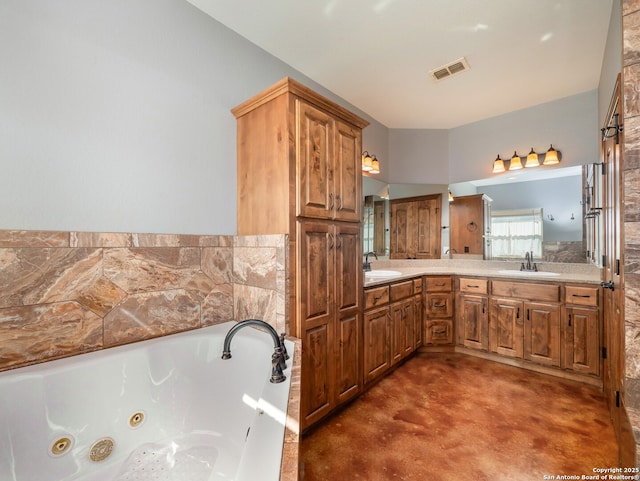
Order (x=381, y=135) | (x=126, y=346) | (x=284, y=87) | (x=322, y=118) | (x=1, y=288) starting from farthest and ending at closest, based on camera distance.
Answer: (x=381, y=135) < (x=322, y=118) < (x=284, y=87) < (x=126, y=346) < (x=1, y=288)

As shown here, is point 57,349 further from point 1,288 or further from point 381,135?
point 381,135

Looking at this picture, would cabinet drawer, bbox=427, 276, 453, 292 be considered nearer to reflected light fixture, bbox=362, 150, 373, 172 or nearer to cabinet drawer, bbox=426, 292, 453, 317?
cabinet drawer, bbox=426, 292, 453, 317

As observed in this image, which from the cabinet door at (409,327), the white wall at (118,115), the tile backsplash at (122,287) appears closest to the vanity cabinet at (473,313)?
the cabinet door at (409,327)

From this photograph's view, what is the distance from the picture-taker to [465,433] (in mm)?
1836

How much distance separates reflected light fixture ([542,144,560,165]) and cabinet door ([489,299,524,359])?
1.50m

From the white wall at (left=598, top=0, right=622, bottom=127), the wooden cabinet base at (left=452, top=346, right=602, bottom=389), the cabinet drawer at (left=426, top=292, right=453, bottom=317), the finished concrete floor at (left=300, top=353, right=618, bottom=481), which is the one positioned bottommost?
the finished concrete floor at (left=300, top=353, right=618, bottom=481)

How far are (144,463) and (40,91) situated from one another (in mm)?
1733

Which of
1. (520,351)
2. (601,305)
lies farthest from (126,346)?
(601,305)

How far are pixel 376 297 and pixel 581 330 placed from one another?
177 centimetres

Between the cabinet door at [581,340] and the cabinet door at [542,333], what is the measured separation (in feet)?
0.20

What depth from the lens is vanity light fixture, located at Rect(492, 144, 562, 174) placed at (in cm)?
299

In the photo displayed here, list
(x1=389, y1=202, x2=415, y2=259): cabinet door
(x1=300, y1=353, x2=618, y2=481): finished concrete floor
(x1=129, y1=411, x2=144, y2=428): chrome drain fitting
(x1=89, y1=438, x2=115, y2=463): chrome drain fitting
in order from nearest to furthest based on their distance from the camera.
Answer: (x1=89, y1=438, x2=115, y2=463): chrome drain fitting
(x1=129, y1=411, x2=144, y2=428): chrome drain fitting
(x1=300, y1=353, x2=618, y2=481): finished concrete floor
(x1=389, y1=202, x2=415, y2=259): cabinet door

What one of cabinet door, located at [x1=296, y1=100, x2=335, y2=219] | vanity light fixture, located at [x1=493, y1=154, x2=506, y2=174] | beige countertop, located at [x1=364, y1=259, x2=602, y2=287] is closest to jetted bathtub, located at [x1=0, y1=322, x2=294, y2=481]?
cabinet door, located at [x1=296, y1=100, x2=335, y2=219]

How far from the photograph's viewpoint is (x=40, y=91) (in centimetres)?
134
